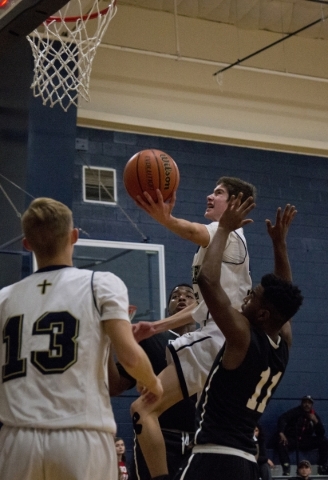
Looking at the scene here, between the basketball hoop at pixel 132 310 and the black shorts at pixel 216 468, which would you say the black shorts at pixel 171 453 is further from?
the basketball hoop at pixel 132 310

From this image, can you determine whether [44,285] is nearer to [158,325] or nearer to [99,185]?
[158,325]

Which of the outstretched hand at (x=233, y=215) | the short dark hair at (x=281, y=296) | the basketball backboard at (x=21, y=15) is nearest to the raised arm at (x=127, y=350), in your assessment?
the short dark hair at (x=281, y=296)

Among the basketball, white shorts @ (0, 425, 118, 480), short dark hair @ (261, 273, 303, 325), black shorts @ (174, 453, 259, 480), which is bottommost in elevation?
black shorts @ (174, 453, 259, 480)

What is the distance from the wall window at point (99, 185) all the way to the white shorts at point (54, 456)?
28.8 ft

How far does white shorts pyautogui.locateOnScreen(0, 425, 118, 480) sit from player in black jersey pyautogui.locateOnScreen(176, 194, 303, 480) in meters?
0.80

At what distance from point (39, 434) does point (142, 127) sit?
30.6 feet

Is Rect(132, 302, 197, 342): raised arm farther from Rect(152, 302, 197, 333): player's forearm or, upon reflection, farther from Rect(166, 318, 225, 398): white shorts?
Rect(166, 318, 225, 398): white shorts

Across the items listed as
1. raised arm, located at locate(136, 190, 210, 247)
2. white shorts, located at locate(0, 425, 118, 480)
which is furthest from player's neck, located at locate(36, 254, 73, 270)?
raised arm, located at locate(136, 190, 210, 247)

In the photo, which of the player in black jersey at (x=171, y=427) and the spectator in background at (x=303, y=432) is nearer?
the player in black jersey at (x=171, y=427)

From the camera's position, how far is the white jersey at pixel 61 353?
2883mm

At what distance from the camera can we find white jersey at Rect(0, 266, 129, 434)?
2.88 m

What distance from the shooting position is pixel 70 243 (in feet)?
10.4

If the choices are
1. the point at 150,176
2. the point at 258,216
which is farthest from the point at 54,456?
the point at 258,216

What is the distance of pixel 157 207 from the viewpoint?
446 centimetres
